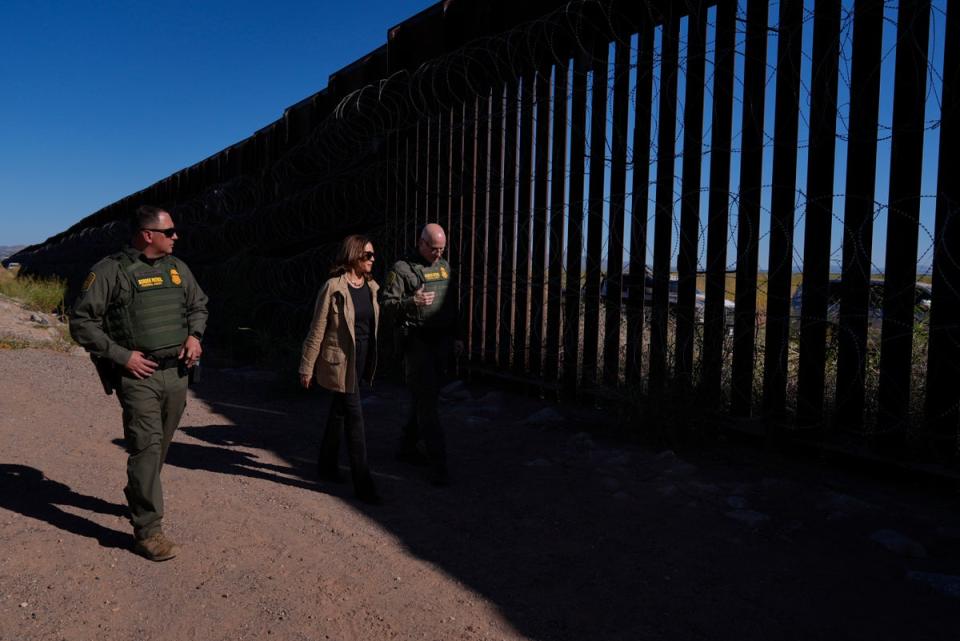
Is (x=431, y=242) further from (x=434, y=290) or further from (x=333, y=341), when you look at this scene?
(x=333, y=341)

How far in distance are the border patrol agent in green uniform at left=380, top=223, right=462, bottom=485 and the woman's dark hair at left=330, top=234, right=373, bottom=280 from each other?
35 cm

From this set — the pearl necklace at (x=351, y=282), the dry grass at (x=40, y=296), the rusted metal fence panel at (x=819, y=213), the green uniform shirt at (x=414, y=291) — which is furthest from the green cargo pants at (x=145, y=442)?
the dry grass at (x=40, y=296)

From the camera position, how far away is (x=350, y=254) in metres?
4.23

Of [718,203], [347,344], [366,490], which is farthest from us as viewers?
[718,203]

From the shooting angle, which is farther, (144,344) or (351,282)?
(351,282)

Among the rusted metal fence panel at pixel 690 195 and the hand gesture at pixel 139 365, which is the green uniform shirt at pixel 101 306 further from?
the rusted metal fence panel at pixel 690 195

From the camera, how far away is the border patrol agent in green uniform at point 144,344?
3264 millimetres

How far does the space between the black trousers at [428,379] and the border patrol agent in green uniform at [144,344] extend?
1312 mm

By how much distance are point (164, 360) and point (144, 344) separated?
4.3 inches

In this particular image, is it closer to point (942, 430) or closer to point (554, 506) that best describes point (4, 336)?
point (554, 506)

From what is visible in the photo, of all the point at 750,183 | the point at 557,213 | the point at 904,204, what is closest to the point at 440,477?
the point at 750,183

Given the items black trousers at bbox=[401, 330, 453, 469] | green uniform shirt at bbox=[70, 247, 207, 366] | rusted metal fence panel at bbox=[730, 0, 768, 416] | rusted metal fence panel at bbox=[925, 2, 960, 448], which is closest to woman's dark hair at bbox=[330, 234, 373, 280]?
A: black trousers at bbox=[401, 330, 453, 469]

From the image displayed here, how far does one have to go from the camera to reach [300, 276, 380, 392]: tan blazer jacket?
13.7 feet

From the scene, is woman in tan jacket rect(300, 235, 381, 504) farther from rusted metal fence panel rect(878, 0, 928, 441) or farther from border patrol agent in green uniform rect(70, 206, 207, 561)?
rusted metal fence panel rect(878, 0, 928, 441)
